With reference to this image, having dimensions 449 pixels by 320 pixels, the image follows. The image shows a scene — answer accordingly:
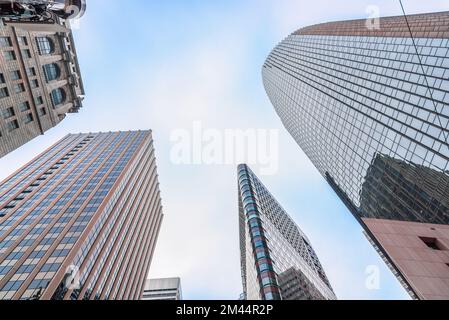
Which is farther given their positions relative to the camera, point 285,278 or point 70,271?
point 285,278

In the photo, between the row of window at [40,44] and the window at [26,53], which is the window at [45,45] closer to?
the row of window at [40,44]

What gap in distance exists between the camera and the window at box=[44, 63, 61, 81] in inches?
1877

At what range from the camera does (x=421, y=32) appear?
49531mm

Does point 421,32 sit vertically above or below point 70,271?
above

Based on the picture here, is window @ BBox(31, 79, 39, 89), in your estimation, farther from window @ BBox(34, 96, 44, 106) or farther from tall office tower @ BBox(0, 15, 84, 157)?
window @ BBox(34, 96, 44, 106)

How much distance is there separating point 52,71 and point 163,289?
125 m

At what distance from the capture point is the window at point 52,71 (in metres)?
47.7

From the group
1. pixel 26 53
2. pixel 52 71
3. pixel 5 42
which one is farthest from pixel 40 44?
pixel 5 42

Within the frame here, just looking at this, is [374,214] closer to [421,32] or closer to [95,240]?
[421,32]

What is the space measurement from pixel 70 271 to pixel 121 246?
29.4 meters

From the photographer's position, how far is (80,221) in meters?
67.4

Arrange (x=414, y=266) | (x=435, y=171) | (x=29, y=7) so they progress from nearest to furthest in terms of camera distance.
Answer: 1. (x=414, y=266)
2. (x=29, y=7)
3. (x=435, y=171)
